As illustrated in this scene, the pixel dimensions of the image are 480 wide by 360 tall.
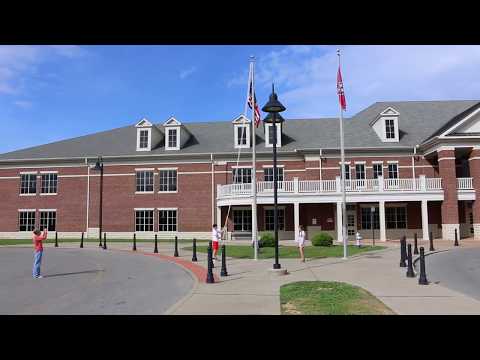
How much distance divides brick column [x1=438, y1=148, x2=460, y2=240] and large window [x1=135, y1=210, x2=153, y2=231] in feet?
73.2

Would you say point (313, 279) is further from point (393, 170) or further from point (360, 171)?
point (393, 170)

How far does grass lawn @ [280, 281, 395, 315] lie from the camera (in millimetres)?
7633

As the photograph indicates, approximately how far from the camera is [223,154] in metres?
33.8

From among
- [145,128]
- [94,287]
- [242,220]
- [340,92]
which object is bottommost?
[94,287]

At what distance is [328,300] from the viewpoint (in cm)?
868

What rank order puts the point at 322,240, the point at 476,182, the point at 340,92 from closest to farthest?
the point at 340,92 < the point at 322,240 < the point at 476,182

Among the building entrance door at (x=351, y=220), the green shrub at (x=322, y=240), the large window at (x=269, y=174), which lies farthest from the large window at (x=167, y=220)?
the green shrub at (x=322, y=240)

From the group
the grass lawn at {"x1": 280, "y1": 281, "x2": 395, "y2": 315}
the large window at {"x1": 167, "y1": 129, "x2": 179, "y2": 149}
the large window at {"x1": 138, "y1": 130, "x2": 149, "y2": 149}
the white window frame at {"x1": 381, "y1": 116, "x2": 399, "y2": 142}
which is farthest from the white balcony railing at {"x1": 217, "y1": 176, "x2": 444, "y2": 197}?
the grass lawn at {"x1": 280, "y1": 281, "x2": 395, "y2": 315}

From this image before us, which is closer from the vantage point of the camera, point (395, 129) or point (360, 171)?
point (360, 171)

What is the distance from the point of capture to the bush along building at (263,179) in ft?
96.6

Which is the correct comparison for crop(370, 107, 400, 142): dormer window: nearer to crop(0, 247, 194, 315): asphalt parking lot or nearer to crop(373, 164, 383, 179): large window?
crop(373, 164, 383, 179): large window

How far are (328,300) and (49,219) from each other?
32318 mm

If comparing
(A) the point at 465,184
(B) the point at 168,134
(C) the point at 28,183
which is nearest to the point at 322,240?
(A) the point at 465,184
